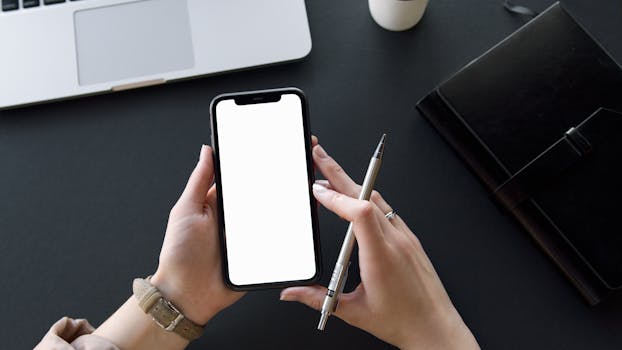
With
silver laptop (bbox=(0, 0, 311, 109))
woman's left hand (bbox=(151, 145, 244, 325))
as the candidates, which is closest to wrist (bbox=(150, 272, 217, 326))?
woman's left hand (bbox=(151, 145, 244, 325))

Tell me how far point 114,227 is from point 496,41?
57 centimetres

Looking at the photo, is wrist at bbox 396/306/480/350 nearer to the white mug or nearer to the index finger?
the index finger

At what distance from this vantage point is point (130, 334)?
63 centimetres

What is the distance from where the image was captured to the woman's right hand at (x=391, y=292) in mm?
605

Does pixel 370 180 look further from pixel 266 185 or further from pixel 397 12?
pixel 397 12

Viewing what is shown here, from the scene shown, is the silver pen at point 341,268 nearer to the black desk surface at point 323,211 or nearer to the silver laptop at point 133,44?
the black desk surface at point 323,211

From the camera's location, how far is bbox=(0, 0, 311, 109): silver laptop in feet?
2.36

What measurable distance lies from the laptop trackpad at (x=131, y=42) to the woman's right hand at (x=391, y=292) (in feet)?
0.78

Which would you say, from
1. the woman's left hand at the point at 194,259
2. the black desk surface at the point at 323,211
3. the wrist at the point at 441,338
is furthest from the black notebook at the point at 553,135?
the woman's left hand at the point at 194,259

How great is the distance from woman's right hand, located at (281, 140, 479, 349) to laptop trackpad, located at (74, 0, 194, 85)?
9.3 inches

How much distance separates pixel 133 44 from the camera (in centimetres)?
73

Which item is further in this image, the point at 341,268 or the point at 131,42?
the point at 131,42

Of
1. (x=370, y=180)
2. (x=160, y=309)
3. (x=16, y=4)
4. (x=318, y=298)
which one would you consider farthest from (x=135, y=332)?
(x=16, y=4)

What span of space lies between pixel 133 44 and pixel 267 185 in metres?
0.27
